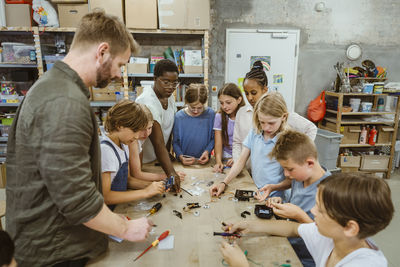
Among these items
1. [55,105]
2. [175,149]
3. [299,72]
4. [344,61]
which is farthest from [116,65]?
[344,61]

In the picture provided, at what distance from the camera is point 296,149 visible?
1416 mm

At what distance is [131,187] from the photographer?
1.68m

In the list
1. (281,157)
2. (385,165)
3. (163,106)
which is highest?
(163,106)

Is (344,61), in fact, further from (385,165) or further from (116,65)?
(116,65)

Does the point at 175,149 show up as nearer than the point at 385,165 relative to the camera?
Yes

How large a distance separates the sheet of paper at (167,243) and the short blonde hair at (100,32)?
→ 30.9 inches

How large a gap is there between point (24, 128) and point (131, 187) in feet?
3.24

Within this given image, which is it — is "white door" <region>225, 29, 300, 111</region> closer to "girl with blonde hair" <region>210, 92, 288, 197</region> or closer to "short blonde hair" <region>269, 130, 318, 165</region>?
"girl with blonde hair" <region>210, 92, 288, 197</region>

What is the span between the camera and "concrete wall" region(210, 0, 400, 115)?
421 cm

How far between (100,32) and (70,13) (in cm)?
324

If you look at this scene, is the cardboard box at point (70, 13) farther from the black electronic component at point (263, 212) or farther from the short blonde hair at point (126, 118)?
the black electronic component at point (263, 212)

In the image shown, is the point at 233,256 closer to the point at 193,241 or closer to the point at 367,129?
the point at 193,241

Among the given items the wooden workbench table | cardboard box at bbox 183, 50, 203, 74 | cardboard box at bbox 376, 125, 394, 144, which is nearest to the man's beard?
the wooden workbench table

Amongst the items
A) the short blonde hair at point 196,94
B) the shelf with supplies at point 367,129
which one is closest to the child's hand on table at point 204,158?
the short blonde hair at point 196,94
